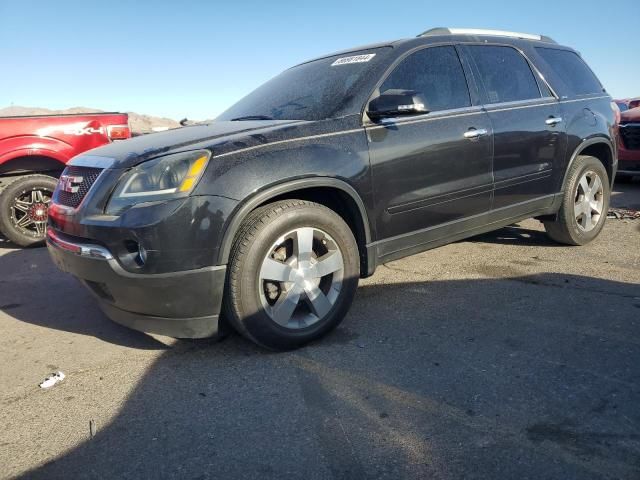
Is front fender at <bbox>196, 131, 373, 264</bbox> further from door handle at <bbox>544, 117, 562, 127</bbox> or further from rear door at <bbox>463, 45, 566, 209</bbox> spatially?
door handle at <bbox>544, 117, 562, 127</bbox>

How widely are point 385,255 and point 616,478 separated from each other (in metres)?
1.87

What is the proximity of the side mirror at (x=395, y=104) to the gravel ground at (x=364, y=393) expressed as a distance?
1328 millimetres

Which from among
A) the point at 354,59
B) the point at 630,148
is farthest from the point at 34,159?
the point at 630,148

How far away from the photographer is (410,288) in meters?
4.09

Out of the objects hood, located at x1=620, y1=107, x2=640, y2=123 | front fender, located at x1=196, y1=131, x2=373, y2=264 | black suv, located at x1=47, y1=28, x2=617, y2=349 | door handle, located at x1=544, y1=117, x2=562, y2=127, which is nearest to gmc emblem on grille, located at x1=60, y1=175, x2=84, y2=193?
black suv, located at x1=47, y1=28, x2=617, y2=349

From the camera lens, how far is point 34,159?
19.7 feet

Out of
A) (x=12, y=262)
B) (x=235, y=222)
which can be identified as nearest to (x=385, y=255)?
(x=235, y=222)

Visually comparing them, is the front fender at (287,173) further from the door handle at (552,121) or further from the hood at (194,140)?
the door handle at (552,121)

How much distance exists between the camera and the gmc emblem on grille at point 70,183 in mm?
3098

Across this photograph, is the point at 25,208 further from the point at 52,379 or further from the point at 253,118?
the point at 52,379

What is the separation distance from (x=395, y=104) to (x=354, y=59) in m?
0.79

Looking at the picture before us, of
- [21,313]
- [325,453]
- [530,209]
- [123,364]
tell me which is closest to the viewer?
[325,453]

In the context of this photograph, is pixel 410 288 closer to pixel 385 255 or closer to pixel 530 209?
pixel 385 255

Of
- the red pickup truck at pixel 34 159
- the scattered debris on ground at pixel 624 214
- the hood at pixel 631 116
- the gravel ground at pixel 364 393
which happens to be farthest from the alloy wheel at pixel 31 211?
the hood at pixel 631 116
